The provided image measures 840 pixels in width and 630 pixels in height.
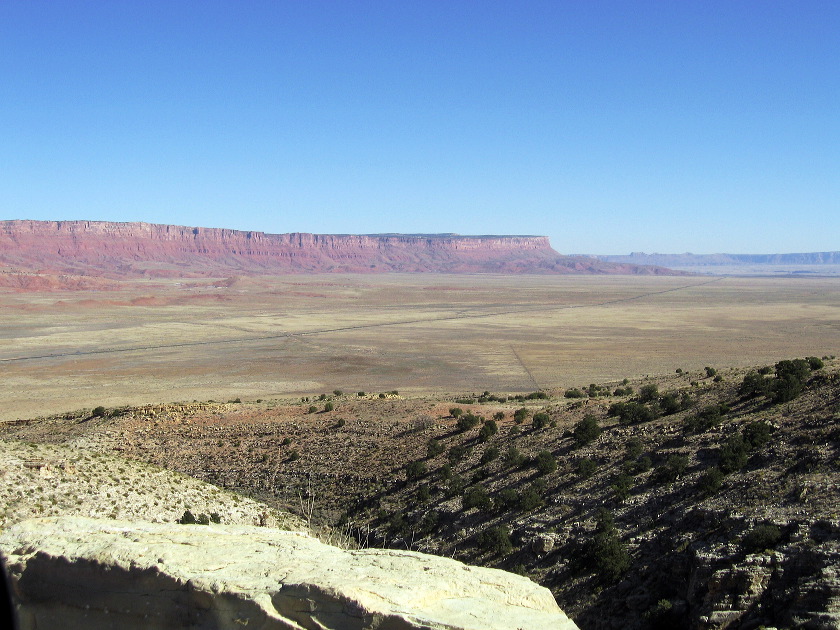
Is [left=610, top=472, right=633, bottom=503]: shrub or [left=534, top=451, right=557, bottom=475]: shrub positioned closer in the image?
[left=610, top=472, right=633, bottom=503]: shrub

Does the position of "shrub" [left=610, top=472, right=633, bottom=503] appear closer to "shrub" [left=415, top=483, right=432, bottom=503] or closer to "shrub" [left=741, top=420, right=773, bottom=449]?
"shrub" [left=741, top=420, right=773, bottom=449]

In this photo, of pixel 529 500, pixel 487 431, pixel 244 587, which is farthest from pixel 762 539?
pixel 487 431

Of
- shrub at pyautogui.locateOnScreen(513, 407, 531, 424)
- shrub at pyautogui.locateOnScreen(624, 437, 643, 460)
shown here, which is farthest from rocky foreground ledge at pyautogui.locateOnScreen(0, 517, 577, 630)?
shrub at pyautogui.locateOnScreen(513, 407, 531, 424)

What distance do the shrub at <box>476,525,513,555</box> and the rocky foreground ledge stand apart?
19.7 ft

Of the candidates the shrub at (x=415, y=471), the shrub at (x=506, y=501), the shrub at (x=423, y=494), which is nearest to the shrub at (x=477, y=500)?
the shrub at (x=506, y=501)

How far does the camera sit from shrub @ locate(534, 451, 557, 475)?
17859 mm

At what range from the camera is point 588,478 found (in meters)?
16.9

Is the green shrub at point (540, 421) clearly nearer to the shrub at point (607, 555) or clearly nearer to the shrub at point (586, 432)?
the shrub at point (586, 432)

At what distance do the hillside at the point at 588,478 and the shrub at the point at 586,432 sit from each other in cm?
6

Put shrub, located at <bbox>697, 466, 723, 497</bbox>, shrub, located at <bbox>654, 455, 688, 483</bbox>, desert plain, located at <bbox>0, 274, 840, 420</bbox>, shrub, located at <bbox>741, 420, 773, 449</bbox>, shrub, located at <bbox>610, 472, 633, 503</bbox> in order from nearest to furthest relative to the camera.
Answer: shrub, located at <bbox>697, 466, 723, 497</bbox> < shrub, located at <bbox>610, 472, 633, 503</bbox> < shrub, located at <bbox>654, 455, 688, 483</bbox> < shrub, located at <bbox>741, 420, 773, 449</bbox> < desert plain, located at <bbox>0, 274, 840, 420</bbox>

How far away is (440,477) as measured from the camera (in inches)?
768

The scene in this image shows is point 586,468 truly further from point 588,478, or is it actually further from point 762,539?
point 762,539

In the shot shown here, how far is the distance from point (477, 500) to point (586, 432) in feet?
13.2

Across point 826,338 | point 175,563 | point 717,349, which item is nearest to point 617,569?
point 175,563
